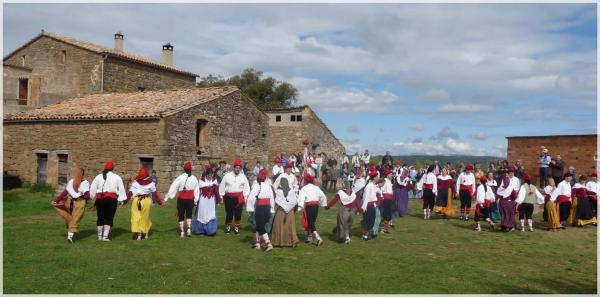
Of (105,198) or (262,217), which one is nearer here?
(262,217)

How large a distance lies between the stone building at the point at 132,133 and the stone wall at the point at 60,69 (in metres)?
2.00

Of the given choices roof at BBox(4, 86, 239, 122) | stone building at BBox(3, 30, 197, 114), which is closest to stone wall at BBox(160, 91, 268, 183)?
roof at BBox(4, 86, 239, 122)

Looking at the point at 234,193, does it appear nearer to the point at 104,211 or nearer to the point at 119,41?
the point at 104,211

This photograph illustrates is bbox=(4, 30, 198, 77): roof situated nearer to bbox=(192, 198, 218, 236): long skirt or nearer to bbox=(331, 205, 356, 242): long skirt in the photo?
bbox=(192, 198, 218, 236): long skirt

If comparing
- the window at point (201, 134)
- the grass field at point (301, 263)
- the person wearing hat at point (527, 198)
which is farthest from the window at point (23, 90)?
the person wearing hat at point (527, 198)

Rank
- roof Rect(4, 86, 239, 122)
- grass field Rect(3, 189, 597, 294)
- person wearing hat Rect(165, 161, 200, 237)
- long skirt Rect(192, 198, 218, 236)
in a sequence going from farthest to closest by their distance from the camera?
roof Rect(4, 86, 239, 122), long skirt Rect(192, 198, 218, 236), person wearing hat Rect(165, 161, 200, 237), grass field Rect(3, 189, 597, 294)

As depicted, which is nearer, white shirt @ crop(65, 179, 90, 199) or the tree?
white shirt @ crop(65, 179, 90, 199)

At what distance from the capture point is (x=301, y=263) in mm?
8328

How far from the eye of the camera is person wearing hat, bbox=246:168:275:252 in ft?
31.4

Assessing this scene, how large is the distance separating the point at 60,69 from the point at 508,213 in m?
26.1

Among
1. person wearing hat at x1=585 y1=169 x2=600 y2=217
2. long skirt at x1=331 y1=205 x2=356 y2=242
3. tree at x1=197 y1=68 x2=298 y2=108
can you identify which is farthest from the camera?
tree at x1=197 y1=68 x2=298 y2=108

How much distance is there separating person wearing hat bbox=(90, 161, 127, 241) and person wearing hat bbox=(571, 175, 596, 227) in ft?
39.9

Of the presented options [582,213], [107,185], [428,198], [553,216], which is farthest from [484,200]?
[107,185]

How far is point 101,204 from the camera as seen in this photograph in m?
10.2
